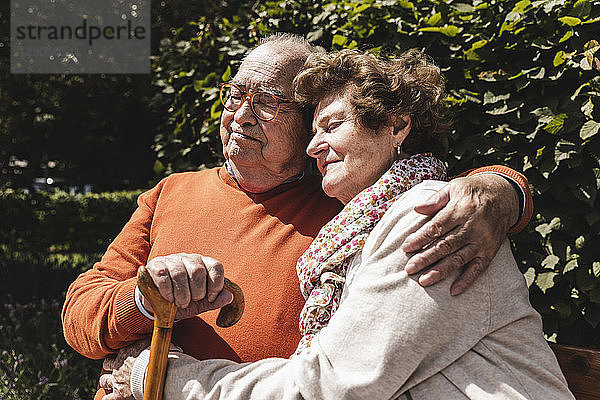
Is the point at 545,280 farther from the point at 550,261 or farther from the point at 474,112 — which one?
the point at 474,112

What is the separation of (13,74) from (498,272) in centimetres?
1202

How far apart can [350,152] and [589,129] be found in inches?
40.2

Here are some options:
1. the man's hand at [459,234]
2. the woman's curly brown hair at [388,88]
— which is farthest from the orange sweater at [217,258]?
the man's hand at [459,234]

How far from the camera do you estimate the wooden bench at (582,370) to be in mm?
1937

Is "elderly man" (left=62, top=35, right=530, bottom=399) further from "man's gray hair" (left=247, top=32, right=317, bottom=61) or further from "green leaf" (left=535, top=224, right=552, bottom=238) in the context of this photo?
"green leaf" (left=535, top=224, right=552, bottom=238)

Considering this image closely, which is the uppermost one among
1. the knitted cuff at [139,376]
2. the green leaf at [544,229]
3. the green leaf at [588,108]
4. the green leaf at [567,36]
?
the green leaf at [567,36]

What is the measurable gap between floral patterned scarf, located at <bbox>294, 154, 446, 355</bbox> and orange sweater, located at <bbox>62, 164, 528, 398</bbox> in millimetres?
249

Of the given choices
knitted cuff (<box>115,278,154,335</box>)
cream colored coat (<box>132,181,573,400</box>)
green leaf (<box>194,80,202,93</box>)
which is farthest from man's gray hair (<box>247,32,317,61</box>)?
green leaf (<box>194,80,202,93</box>)

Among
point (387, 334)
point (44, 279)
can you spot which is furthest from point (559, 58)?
point (44, 279)

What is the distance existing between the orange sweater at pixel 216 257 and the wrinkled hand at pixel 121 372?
3 cm

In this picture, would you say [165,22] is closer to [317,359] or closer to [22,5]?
[22,5]

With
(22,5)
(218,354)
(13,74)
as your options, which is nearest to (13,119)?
(13,74)

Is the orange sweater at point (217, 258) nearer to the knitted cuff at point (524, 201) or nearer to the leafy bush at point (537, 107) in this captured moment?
the knitted cuff at point (524, 201)

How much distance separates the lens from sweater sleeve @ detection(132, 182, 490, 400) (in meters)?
1.51
